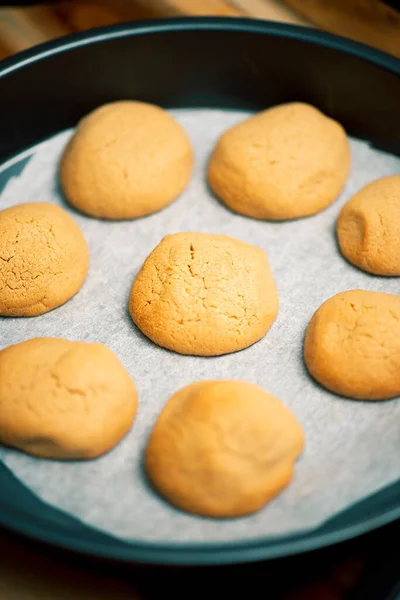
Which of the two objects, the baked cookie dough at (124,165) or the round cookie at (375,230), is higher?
the baked cookie dough at (124,165)

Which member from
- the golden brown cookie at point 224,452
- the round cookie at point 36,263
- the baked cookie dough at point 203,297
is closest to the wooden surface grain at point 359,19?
the baked cookie dough at point 203,297

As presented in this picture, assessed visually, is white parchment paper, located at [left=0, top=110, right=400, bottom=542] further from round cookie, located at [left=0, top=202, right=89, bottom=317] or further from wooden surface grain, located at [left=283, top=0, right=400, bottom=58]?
wooden surface grain, located at [left=283, top=0, right=400, bottom=58]

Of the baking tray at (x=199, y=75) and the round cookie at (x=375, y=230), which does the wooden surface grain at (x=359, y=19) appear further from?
the round cookie at (x=375, y=230)

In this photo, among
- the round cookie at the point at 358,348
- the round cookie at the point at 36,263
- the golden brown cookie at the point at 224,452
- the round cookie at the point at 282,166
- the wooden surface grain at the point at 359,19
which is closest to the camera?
the golden brown cookie at the point at 224,452

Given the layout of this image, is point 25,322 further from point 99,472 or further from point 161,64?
point 161,64

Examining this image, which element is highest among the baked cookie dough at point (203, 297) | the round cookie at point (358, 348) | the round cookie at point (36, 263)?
the round cookie at point (36, 263)

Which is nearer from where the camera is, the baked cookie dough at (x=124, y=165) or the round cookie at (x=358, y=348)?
the round cookie at (x=358, y=348)

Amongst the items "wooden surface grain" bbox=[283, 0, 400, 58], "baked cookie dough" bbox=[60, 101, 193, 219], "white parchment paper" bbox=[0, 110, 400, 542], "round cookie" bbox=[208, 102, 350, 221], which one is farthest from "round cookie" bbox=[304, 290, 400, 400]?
"wooden surface grain" bbox=[283, 0, 400, 58]
